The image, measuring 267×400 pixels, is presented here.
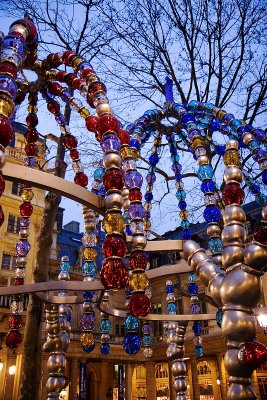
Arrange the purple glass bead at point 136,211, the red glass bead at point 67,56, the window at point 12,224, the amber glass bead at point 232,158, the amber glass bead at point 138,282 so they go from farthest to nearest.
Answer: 1. the window at point 12,224
2. the red glass bead at point 67,56
3. the purple glass bead at point 136,211
4. the amber glass bead at point 232,158
5. the amber glass bead at point 138,282

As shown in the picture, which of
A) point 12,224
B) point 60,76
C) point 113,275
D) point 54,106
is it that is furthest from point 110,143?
point 12,224

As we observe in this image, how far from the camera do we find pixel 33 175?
2.57m

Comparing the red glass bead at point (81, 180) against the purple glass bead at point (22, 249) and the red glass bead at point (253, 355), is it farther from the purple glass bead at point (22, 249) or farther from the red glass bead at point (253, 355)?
the red glass bead at point (253, 355)

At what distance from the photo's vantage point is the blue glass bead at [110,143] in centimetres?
285

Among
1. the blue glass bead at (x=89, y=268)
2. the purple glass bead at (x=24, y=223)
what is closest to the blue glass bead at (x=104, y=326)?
the blue glass bead at (x=89, y=268)

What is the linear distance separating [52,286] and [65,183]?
5.86ft

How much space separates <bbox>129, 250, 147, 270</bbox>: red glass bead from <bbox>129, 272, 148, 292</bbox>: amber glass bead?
0.24 feet

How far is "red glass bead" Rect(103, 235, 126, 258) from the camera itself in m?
2.47

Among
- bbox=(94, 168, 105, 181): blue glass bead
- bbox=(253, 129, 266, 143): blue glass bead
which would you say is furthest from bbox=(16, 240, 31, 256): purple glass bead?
bbox=(253, 129, 266, 143): blue glass bead

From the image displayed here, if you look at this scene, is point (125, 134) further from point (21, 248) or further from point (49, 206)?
point (49, 206)

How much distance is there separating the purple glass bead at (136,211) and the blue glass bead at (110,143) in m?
0.76

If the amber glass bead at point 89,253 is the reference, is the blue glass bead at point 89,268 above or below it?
below

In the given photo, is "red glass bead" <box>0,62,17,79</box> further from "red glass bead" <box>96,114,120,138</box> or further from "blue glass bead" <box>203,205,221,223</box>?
"blue glass bead" <box>203,205,221,223</box>

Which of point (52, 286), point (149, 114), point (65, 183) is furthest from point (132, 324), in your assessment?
point (149, 114)
